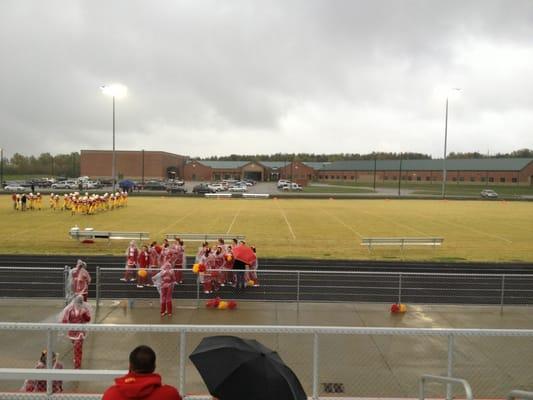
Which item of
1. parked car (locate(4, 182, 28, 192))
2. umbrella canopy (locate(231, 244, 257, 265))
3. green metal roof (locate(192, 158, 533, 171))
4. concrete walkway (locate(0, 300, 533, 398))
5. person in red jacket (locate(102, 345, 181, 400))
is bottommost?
concrete walkway (locate(0, 300, 533, 398))

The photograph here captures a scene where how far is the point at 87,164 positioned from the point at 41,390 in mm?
103634

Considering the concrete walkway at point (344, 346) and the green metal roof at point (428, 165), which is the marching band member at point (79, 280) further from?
the green metal roof at point (428, 165)

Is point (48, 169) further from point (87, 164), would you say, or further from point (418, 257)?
point (418, 257)

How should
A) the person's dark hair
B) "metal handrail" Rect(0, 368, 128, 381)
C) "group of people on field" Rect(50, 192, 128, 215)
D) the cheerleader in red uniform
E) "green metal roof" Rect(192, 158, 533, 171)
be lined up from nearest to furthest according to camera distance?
the person's dark hair
"metal handrail" Rect(0, 368, 128, 381)
the cheerleader in red uniform
"group of people on field" Rect(50, 192, 128, 215)
"green metal roof" Rect(192, 158, 533, 171)

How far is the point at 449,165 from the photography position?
115250mm

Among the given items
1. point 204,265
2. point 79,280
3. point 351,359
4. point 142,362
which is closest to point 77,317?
point 79,280

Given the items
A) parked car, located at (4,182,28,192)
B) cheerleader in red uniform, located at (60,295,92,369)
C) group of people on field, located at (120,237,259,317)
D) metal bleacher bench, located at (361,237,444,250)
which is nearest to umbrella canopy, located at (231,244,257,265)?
group of people on field, located at (120,237,259,317)

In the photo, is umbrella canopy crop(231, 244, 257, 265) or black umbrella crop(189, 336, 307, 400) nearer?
black umbrella crop(189, 336, 307, 400)

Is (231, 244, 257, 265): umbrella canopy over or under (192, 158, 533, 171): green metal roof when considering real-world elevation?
under

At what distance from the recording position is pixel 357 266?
57.8 ft

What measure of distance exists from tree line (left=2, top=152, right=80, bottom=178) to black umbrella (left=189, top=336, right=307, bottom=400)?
14283 centimetres

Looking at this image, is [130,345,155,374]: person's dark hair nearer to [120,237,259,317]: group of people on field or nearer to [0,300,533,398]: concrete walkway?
[0,300,533,398]: concrete walkway

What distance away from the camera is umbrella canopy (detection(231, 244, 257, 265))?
14.0 m

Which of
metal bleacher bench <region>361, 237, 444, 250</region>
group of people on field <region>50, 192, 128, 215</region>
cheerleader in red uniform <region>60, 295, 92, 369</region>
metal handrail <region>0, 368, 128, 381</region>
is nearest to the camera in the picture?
metal handrail <region>0, 368, 128, 381</region>
